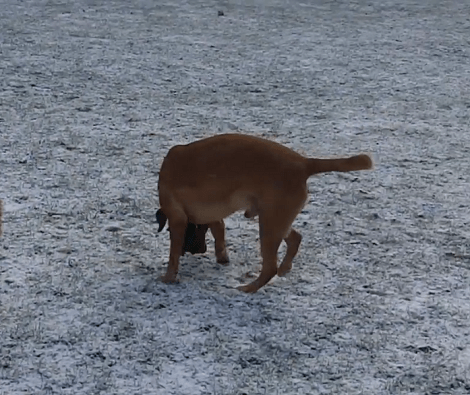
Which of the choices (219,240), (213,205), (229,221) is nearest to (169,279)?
(219,240)

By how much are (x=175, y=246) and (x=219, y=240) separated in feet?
1.06

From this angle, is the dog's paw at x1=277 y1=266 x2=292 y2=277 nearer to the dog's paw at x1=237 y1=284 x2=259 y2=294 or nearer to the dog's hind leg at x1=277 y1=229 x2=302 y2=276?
the dog's hind leg at x1=277 y1=229 x2=302 y2=276

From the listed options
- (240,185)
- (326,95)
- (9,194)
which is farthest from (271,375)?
(326,95)

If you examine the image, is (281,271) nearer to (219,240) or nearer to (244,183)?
(219,240)

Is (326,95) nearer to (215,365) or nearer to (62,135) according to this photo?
(62,135)

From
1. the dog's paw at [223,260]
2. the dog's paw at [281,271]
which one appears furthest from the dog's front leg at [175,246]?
the dog's paw at [281,271]

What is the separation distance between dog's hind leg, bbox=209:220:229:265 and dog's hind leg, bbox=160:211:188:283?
0.23 metres

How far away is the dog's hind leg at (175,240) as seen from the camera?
446 cm

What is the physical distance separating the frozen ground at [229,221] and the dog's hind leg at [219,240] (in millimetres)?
98

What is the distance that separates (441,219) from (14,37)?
254 inches

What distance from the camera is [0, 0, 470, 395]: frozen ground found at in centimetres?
383

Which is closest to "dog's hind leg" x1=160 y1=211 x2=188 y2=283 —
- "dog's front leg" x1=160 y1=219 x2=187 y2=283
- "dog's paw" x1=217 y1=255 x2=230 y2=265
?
"dog's front leg" x1=160 y1=219 x2=187 y2=283

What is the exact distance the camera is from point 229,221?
17.8 feet

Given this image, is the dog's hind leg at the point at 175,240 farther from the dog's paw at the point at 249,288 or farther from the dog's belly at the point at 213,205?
the dog's paw at the point at 249,288
